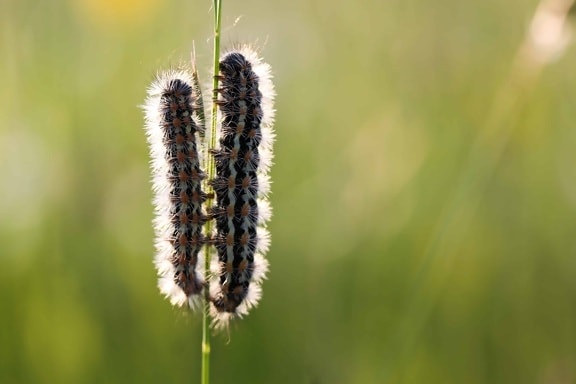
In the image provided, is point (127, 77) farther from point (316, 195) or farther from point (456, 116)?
point (456, 116)

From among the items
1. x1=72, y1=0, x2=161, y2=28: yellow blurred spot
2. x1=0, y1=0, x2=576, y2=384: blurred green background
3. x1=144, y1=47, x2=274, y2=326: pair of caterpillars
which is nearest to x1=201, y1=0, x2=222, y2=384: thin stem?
x1=144, y1=47, x2=274, y2=326: pair of caterpillars

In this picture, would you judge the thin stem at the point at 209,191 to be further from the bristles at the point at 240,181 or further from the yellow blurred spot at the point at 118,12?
the yellow blurred spot at the point at 118,12

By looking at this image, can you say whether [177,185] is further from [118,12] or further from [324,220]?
[118,12]

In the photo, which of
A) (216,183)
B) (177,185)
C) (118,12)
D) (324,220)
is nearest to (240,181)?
(216,183)

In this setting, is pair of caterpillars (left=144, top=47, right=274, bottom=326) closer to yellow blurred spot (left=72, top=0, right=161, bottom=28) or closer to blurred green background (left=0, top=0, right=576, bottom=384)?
blurred green background (left=0, top=0, right=576, bottom=384)

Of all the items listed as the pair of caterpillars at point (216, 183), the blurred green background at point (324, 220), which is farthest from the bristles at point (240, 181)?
the blurred green background at point (324, 220)
